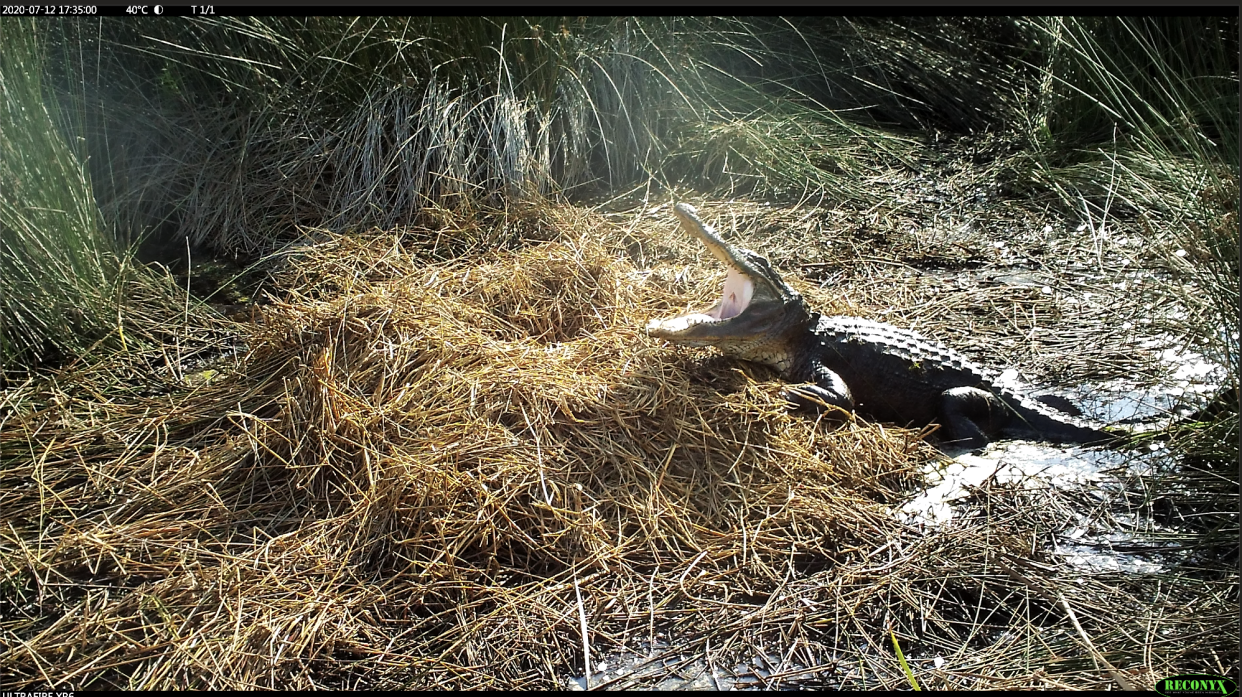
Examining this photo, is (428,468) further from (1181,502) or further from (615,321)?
(1181,502)

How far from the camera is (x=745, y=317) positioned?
3.12 m

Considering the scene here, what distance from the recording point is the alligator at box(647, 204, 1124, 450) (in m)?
3.11

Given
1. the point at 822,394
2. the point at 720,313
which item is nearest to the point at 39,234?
the point at 720,313

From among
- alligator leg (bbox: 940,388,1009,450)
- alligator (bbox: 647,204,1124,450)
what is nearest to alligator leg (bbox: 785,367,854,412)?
alligator (bbox: 647,204,1124,450)

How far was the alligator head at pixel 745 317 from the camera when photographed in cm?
305

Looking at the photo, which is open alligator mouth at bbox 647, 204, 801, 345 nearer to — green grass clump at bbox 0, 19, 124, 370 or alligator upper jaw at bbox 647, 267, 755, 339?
alligator upper jaw at bbox 647, 267, 755, 339

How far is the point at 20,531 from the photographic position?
8.35 ft

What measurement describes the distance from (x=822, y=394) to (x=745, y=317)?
0.37 m

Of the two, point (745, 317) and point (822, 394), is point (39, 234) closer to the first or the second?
point (745, 317)

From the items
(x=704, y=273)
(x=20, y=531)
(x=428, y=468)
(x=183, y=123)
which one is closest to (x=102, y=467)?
(x=20, y=531)
